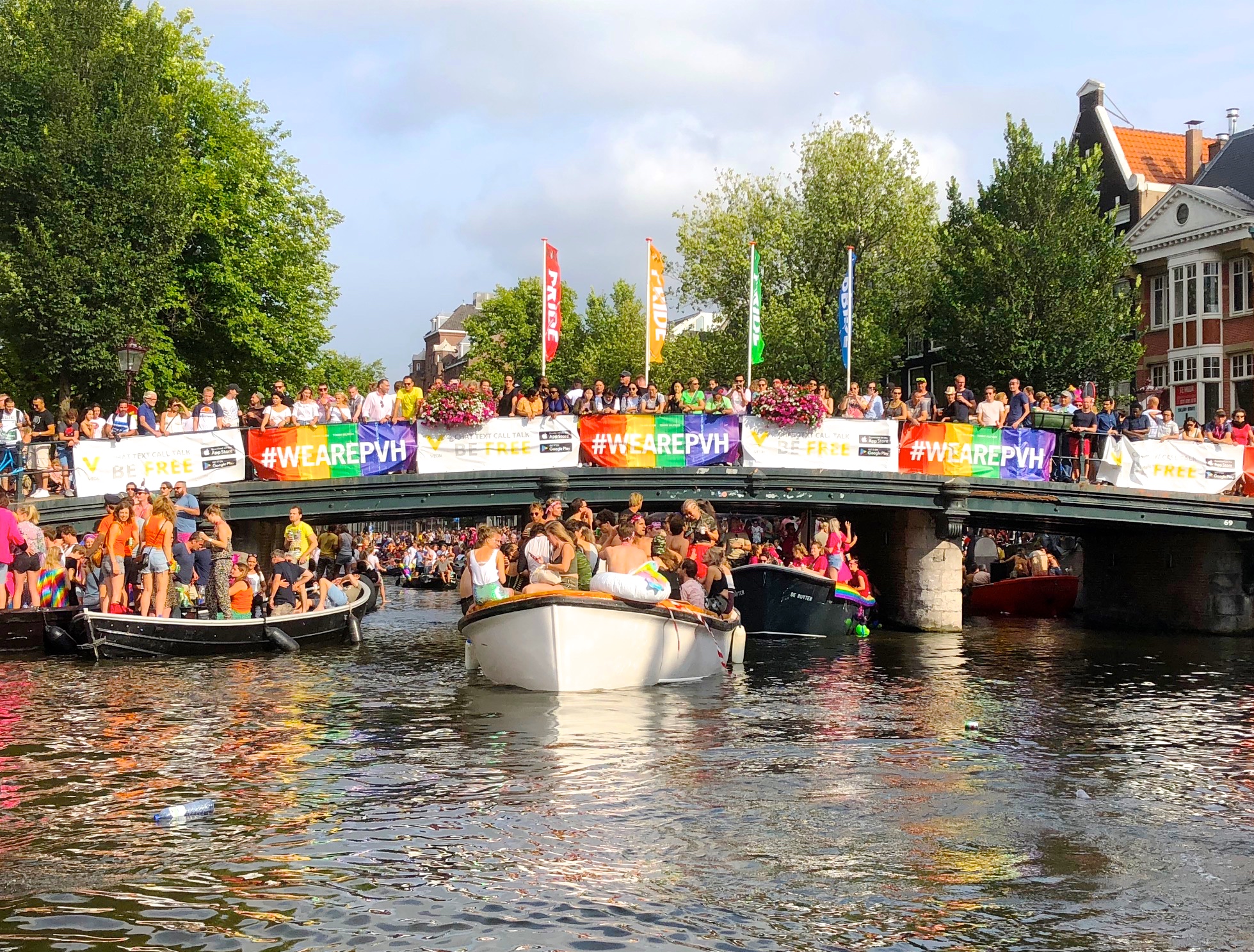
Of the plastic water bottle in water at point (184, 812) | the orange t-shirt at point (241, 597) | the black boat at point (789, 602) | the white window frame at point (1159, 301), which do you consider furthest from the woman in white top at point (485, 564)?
the white window frame at point (1159, 301)

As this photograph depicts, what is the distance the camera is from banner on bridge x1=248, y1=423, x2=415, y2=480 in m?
23.7

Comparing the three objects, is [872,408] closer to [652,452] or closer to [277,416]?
[652,452]

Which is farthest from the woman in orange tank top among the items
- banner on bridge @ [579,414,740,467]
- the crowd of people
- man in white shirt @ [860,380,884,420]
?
man in white shirt @ [860,380,884,420]

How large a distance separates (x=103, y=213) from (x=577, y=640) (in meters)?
22.1

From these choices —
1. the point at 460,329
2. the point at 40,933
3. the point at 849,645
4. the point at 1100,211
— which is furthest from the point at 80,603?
the point at 460,329

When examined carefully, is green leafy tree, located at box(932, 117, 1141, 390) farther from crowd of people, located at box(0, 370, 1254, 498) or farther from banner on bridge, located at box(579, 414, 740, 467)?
banner on bridge, located at box(579, 414, 740, 467)

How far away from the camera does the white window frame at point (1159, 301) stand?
46250 millimetres

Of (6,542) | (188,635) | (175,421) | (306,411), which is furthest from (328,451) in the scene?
(6,542)

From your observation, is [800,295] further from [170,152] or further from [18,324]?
[18,324]

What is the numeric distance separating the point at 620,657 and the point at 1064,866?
7.83m

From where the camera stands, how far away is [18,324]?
33281 millimetres

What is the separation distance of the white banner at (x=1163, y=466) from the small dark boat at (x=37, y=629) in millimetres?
17915

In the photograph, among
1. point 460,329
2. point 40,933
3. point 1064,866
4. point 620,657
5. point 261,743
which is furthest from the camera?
point 460,329

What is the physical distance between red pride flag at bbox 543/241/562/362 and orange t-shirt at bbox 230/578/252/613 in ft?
22.2
